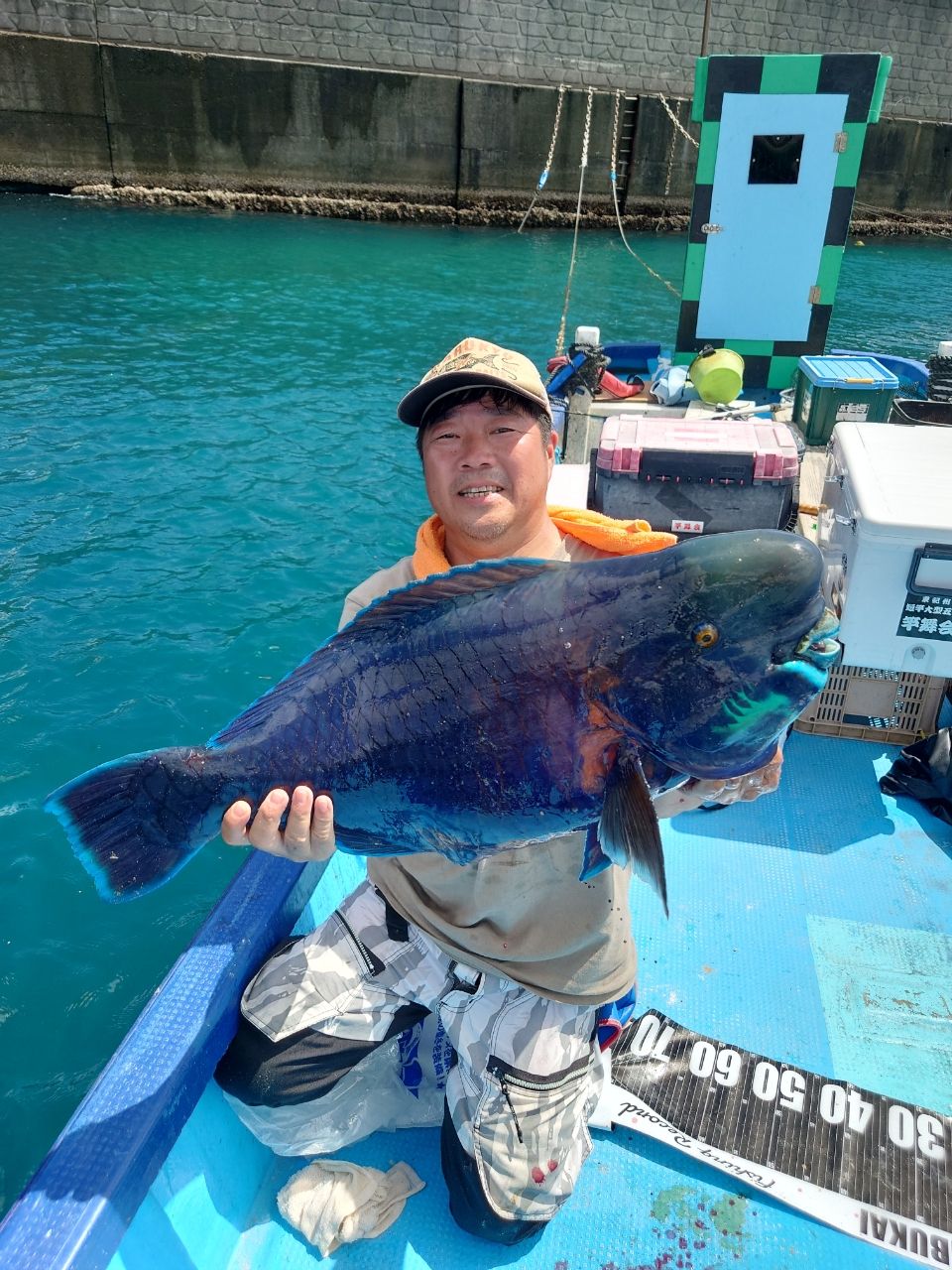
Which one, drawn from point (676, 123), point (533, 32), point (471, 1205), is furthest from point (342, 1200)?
point (533, 32)

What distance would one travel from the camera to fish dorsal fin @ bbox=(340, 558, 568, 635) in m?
2.09

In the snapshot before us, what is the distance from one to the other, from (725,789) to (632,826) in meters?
0.50

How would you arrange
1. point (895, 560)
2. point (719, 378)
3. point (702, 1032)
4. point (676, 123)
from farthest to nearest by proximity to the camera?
point (676, 123) → point (719, 378) → point (895, 560) → point (702, 1032)

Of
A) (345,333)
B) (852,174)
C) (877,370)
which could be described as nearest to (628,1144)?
(877,370)

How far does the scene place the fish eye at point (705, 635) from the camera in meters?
1.83

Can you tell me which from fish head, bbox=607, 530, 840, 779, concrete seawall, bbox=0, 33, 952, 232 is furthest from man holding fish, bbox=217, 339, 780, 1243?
concrete seawall, bbox=0, 33, 952, 232

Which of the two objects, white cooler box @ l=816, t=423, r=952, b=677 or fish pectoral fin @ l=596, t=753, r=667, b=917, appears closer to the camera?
fish pectoral fin @ l=596, t=753, r=667, b=917

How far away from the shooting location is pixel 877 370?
7078 mm

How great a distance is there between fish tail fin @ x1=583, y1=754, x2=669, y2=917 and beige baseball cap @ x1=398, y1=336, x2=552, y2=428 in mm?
1180

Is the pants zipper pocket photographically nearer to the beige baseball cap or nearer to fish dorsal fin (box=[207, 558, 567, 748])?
fish dorsal fin (box=[207, 558, 567, 748])

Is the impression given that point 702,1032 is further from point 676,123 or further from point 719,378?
point 676,123

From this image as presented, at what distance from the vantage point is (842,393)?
22.8 ft

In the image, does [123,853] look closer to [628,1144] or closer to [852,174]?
[628,1144]

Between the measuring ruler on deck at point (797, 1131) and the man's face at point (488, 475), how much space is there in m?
1.96
